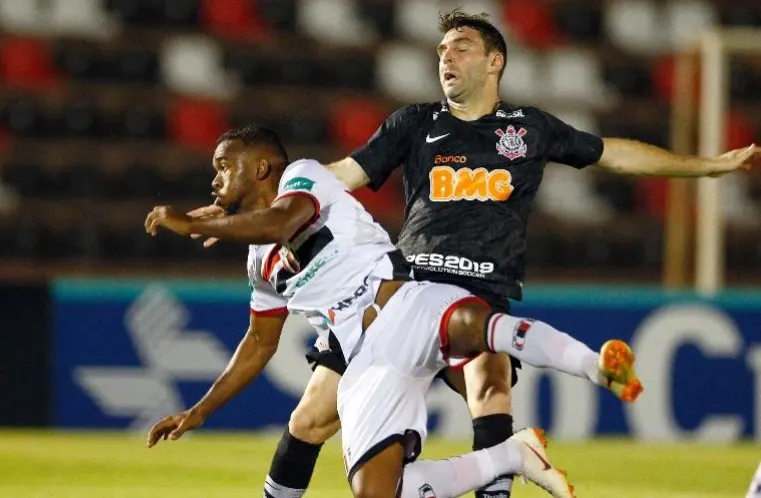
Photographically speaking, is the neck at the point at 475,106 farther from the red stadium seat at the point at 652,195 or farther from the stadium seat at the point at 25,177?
the red stadium seat at the point at 652,195

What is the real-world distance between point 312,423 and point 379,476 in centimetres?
72

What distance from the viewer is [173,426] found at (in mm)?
5316

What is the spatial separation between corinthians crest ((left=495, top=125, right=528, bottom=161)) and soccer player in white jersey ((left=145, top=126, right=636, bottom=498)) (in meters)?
0.77

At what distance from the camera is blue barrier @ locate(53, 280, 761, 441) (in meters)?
10.5

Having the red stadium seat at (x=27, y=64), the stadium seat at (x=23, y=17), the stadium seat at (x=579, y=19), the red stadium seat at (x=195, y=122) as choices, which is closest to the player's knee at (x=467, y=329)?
the red stadium seat at (x=195, y=122)

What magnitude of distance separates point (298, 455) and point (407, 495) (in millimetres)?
683

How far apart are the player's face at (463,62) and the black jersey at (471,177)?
0.15 meters

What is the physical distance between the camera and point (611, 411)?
1077 centimetres

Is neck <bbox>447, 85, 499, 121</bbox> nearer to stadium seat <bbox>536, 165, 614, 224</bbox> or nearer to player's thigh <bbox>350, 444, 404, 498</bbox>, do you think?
player's thigh <bbox>350, 444, 404, 498</bbox>

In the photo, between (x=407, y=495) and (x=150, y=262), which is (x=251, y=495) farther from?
(x=150, y=262)

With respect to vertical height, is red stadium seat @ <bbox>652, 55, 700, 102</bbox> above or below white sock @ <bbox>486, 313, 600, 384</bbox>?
above

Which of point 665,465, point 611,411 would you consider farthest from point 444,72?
point 611,411

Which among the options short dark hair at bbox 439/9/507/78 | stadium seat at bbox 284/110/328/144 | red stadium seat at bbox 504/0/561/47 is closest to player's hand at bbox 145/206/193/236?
short dark hair at bbox 439/9/507/78

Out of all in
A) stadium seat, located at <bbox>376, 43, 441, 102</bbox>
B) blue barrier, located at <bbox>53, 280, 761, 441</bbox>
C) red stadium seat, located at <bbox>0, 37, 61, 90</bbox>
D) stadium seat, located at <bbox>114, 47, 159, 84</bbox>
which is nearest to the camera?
blue barrier, located at <bbox>53, 280, 761, 441</bbox>
